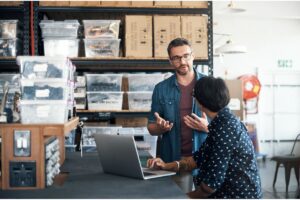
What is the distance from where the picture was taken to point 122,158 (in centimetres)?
207

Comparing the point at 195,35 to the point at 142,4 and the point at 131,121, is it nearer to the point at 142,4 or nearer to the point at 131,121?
the point at 142,4

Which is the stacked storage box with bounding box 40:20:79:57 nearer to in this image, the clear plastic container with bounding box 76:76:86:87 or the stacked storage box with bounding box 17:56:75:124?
the clear plastic container with bounding box 76:76:86:87

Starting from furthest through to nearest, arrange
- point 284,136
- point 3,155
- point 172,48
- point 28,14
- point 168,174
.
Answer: point 284,136 < point 28,14 < point 172,48 < point 168,174 < point 3,155

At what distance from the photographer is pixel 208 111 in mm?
1969

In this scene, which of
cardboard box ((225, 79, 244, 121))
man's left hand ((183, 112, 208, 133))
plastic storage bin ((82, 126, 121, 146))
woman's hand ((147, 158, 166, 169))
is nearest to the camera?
woman's hand ((147, 158, 166, 169))

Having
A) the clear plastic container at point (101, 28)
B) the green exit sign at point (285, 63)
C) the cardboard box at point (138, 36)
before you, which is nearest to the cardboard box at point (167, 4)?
the cardboard box at point (138, 36)

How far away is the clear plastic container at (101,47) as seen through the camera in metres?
3.69

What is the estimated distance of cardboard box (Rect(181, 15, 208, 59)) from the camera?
371 cm

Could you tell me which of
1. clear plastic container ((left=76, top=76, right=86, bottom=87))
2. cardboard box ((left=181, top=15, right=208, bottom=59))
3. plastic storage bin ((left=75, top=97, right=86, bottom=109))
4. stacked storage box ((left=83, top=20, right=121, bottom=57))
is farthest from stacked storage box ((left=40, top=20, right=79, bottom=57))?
cardboard box ((left=181, top=15, right=208, bottom=59))

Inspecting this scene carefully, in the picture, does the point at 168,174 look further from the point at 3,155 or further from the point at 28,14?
the point at 28,14

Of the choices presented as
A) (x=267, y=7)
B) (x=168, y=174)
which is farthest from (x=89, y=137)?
(x=267, y=7)

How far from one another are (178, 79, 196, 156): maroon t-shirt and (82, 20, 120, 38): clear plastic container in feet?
3.85

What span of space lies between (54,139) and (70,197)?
0.63 m

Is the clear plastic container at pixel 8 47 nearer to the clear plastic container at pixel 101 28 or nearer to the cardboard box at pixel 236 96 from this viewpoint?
the clear plastic container at pixel 101 28
